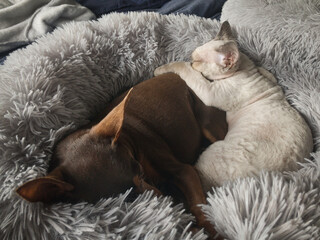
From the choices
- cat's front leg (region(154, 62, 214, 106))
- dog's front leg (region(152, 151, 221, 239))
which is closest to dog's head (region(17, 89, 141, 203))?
dog's front leg (region(152, 151, 221, 239))

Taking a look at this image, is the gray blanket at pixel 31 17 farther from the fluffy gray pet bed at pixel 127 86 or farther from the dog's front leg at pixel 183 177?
the dog's front leg at pixel 183 177

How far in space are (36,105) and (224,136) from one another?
0.68 metres

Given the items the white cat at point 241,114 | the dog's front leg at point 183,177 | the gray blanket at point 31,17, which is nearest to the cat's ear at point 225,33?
the white cat at point 241,114

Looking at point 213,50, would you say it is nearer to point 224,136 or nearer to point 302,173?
point 224,136

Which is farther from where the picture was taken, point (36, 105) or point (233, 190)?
point (36, 105)

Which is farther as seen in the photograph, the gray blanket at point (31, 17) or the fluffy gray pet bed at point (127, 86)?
the gray blanket at point (31, 17)

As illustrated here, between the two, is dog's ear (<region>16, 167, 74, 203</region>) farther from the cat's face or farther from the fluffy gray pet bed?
the cat's face

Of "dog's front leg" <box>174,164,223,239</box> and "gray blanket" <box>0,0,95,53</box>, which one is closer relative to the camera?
"dog's front leg" <box>174,164,223,239</box>

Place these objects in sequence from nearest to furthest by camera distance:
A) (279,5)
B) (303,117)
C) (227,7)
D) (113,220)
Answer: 1. (113,220)
2. (303,117)
3. (279,5)
4. (227,7)

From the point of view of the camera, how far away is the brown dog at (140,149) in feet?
2.50

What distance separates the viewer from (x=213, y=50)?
3.94ft

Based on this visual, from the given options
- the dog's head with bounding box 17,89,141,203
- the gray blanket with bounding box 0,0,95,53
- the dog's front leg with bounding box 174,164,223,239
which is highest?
the gray blanket with bounding box 0,0,95,53

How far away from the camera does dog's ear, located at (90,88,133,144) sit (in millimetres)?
755

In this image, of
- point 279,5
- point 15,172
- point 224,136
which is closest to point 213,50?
point 224,136
